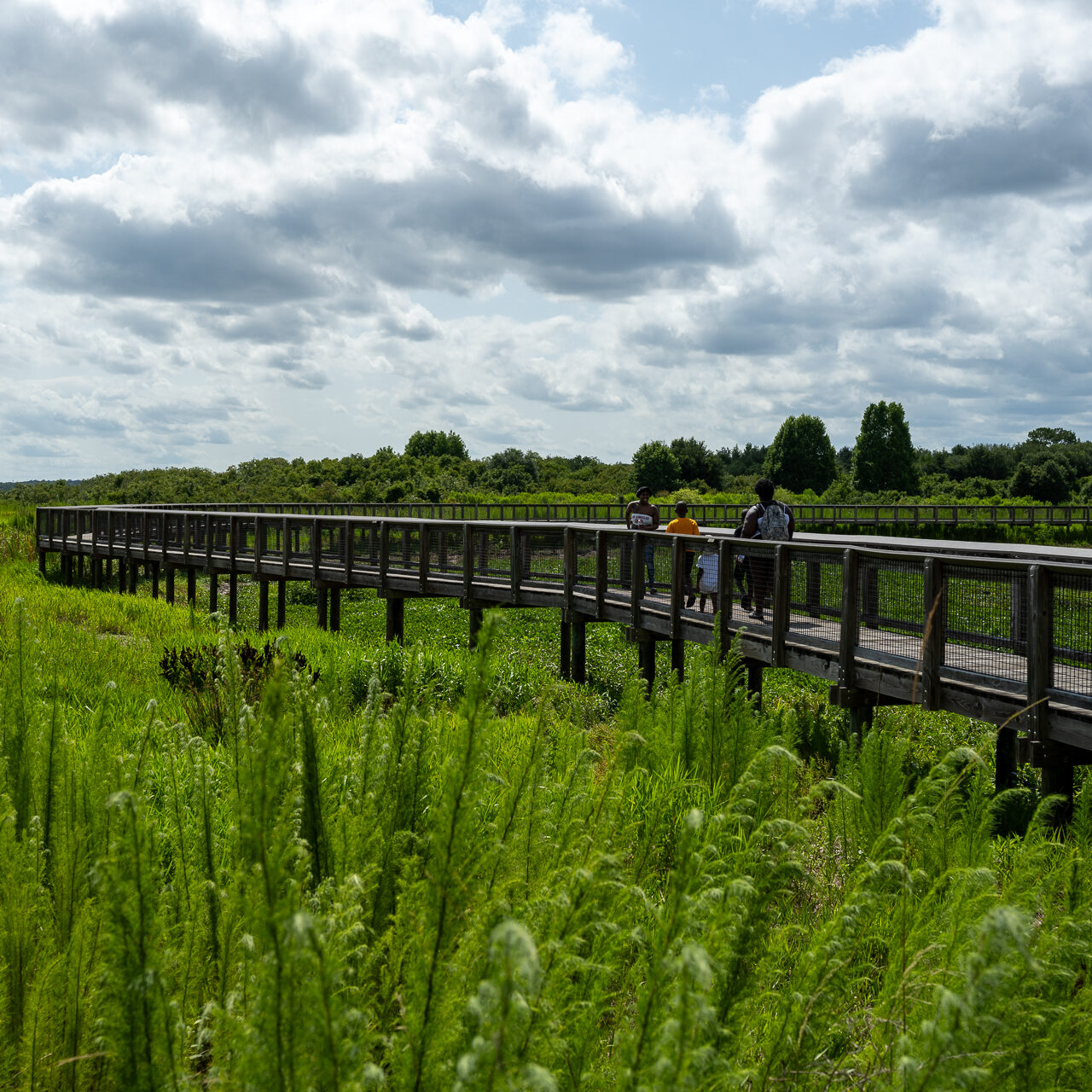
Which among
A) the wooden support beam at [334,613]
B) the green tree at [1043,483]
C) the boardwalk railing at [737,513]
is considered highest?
the green tree at [1043,483]

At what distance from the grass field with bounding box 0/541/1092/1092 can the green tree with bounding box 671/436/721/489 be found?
11687cm

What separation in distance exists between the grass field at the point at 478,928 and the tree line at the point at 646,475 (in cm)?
5774

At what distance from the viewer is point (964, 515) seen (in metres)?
→ 55.9

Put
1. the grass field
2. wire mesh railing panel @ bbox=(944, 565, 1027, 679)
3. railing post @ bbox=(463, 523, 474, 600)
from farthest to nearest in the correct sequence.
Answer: railing post @ bbox=(463, 523, 474, 600) < wire mesh railing panel @ bbox=(944, 565, 1027, 679) < the grass field

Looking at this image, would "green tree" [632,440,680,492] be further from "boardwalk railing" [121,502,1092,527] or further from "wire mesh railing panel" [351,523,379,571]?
"wire mesh railing panel" [351,523,379,571]

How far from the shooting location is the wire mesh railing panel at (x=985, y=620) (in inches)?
336

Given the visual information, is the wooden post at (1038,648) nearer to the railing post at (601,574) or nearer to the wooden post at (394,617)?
the railing post at (601,574)

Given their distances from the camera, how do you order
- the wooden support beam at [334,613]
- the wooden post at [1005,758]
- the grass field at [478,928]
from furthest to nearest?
the wooden support beam at [334,613], the wooden post at [1005,758], the grass field at [478,928]

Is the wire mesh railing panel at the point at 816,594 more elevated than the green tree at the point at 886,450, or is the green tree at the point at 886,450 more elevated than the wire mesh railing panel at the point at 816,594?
the green tree at the point at 886,450

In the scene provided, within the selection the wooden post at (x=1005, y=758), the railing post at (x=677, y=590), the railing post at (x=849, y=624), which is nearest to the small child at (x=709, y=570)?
the railing post at (x=677, y=590)

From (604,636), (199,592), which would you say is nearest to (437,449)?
(199,592)

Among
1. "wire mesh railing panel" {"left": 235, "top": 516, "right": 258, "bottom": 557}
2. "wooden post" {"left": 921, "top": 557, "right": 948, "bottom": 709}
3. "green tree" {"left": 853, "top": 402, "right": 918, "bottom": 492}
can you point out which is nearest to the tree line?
"green tree" {"left": 853, "top": 402, "right": 918, "bottom": 492}

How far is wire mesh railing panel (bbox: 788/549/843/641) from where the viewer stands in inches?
427

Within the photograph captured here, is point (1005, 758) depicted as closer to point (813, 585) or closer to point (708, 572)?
point (813, 585)
